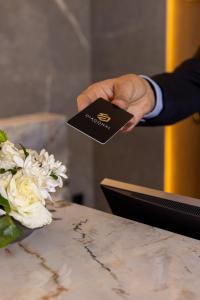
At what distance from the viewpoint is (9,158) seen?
30.2 inches

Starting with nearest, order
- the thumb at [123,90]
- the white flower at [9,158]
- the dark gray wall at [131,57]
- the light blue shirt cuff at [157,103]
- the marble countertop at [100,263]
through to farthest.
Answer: the marble countertop at [100,263] < the white flower at [9,158] < the thumb at [123,90] < the light blue shirt cuff at [157,103] < the dark gray wall at [131,57]

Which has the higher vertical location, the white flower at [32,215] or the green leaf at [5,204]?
→ the green leaf at [5,204]

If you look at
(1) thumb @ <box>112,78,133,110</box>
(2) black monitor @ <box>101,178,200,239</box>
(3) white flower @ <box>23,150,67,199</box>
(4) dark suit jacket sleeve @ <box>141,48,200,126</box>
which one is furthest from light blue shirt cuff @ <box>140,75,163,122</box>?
(3) white flower @ <box>23,150,67,199</box>

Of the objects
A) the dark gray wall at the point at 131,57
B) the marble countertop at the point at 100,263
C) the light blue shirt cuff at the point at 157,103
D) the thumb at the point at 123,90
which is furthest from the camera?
the dark gray wall at the point at 131,57

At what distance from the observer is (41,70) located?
245 centimetres

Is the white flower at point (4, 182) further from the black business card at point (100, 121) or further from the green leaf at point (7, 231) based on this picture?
the black business card at point (100, 121)

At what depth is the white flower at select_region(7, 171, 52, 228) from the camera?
0.73 meters

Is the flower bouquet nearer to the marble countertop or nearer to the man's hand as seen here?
the marble countertop

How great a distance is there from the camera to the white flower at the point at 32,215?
732 millimetres

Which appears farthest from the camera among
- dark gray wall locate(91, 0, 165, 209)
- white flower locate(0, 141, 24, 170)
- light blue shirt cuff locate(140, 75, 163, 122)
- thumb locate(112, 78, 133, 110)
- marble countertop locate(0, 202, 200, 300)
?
dark gray wall locate(91, 0, 165, 209)

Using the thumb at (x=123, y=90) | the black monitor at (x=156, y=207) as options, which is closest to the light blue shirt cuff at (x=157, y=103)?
the thumb at (x=123, y=90)

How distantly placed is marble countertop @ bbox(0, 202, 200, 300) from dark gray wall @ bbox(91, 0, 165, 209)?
4.87ft

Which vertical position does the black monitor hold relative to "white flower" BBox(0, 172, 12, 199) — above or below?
below

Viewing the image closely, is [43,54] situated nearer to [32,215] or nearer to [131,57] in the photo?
[131,57]
